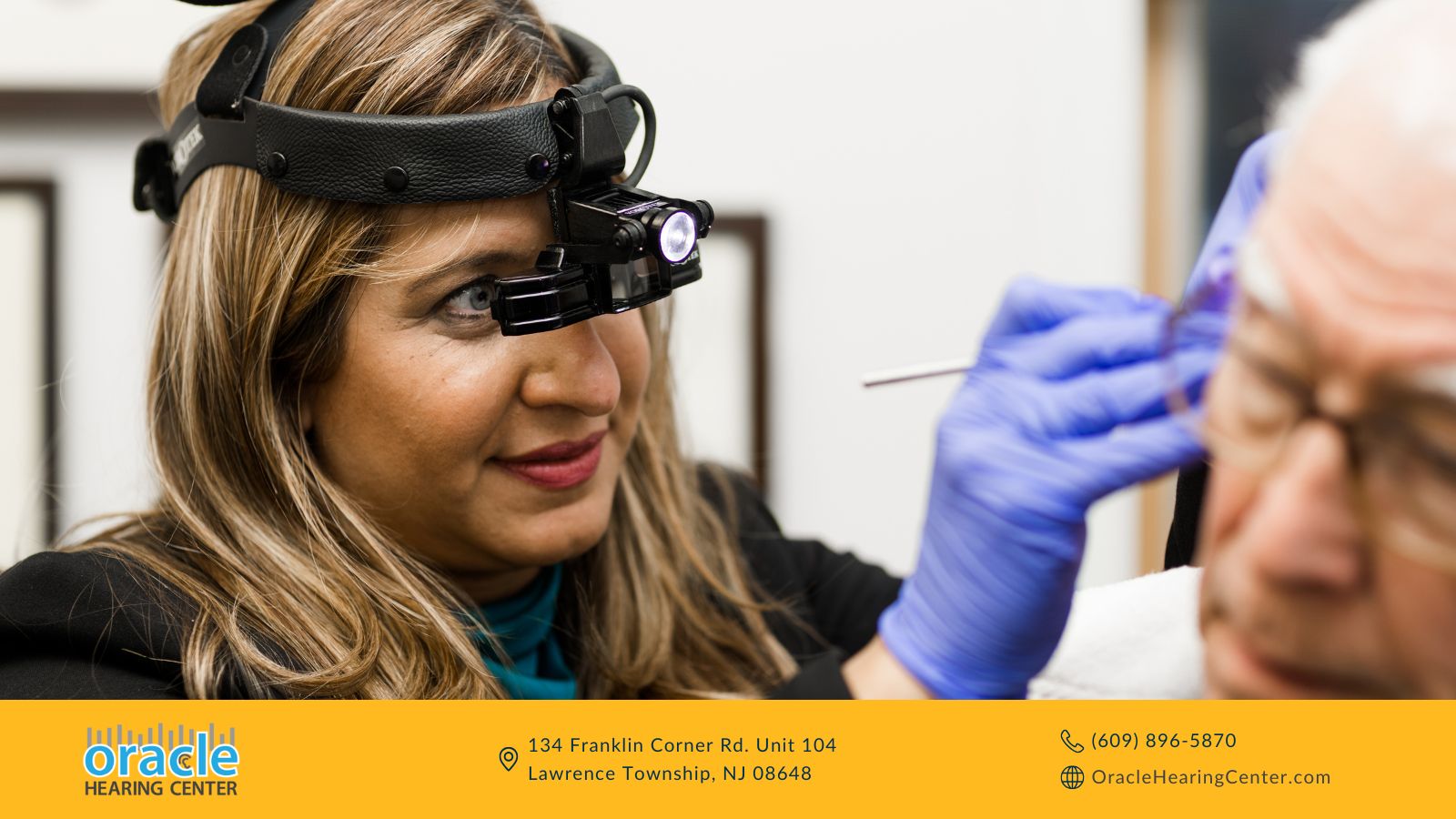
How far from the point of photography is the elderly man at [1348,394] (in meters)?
0.50

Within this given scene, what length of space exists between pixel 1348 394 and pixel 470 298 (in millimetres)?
584

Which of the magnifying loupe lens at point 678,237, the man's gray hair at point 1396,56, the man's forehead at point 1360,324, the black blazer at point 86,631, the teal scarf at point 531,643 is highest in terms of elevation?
the man's gray hair at point 1396,56

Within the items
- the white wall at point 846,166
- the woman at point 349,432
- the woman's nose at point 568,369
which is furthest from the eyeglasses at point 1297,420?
the white wall at point 846,166

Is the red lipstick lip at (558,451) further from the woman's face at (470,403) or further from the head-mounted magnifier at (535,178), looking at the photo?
the head-mounted magnifier at (535,178)

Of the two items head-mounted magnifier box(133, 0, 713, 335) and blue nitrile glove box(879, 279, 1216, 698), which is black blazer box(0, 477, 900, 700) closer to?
blue nitrile glove box(879, 279, 1216, 698)

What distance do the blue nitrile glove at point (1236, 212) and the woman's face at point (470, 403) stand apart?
1.45 feet

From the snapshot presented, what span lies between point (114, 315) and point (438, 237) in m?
0.92

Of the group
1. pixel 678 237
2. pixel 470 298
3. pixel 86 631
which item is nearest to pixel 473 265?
pixel 470 298

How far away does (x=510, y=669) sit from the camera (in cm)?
99

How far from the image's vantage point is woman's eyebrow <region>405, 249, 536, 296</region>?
0.85 metres

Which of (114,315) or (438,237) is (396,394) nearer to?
(438,237)

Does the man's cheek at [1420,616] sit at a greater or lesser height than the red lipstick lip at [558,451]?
lesser

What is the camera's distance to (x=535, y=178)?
0.83 meters
